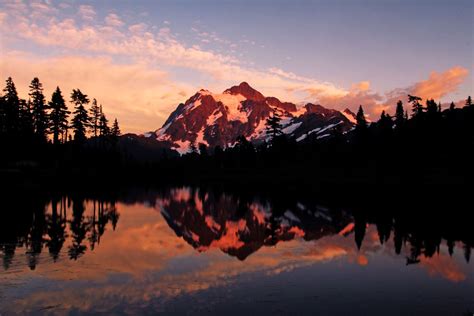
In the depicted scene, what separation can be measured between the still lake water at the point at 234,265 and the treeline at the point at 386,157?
45.1 m

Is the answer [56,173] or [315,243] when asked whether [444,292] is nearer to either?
[315,243]

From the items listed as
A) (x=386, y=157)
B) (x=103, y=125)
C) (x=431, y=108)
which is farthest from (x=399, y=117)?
(x=103, y=125)

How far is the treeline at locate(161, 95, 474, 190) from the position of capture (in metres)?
84.2

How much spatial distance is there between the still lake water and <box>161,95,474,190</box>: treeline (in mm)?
45101

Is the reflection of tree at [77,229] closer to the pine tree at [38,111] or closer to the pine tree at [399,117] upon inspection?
the pine tree at [38,111]

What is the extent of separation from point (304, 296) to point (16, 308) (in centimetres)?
1058

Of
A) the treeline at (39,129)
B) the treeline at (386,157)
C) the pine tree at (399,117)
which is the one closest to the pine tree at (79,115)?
the treeline at (39,129)

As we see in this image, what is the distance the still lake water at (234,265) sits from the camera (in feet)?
50.6

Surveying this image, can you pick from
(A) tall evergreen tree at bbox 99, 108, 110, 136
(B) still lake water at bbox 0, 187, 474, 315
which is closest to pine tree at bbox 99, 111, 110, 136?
(A) tall evergreen tree at bbox 99, 108, 110, 136

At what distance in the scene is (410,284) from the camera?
60.7 ft

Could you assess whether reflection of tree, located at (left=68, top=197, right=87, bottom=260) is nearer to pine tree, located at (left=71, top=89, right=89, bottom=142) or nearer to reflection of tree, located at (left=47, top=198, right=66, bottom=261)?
reflection of tree, located at (left=47, top=198, right=66, bottom=261)

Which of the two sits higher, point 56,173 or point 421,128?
point 421,128

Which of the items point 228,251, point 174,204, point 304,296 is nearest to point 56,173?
point 174,204

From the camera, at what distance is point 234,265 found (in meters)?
22.1
